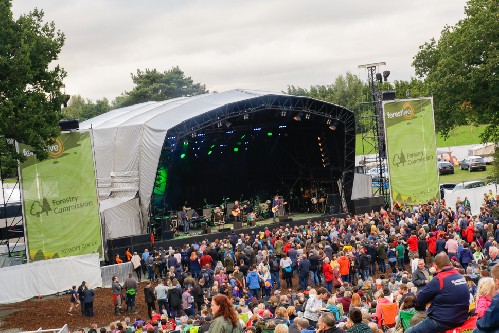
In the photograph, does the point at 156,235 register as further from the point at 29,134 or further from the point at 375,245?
the point at 375,245

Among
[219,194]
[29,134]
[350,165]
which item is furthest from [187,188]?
[29,134]

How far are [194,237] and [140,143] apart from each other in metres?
4.40

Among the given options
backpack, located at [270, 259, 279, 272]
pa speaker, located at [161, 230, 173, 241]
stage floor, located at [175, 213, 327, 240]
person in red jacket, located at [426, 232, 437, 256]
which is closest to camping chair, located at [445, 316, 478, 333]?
backpack, located at [270, 259, 279, 272]

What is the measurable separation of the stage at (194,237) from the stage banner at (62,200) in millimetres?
762

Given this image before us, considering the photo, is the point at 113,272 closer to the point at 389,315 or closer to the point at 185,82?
the point at 389,315

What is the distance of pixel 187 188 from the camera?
36250 mm

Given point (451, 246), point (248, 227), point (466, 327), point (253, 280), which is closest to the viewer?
point (466, 327)

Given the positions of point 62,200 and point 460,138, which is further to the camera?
point 460,138

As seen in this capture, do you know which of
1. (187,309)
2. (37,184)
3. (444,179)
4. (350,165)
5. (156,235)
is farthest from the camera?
(444,179)

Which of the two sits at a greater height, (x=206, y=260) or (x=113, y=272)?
(x=206, y=260)

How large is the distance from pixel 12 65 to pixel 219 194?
16.7 m

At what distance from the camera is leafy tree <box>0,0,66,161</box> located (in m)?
22.3

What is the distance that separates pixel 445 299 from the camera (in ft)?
22.6

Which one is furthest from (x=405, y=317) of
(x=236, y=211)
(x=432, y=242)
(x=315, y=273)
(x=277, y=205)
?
(x=277, y=205)
